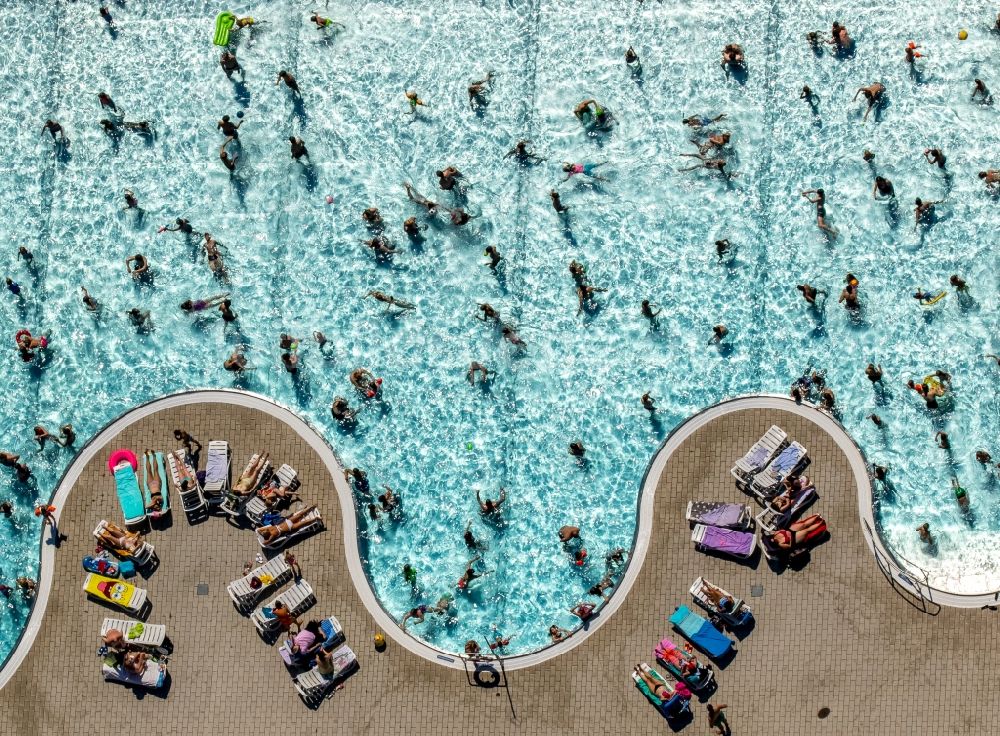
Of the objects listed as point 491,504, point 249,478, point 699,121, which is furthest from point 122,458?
point 699,121

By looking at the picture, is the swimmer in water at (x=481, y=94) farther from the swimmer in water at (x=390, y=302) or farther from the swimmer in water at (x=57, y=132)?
the swimmer in water at (x=57, y=132)

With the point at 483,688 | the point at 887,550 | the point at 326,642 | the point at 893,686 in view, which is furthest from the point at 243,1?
the point at 893,686

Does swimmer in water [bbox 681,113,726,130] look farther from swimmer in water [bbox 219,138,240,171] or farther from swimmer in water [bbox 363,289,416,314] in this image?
swimmer in water [bbox 219,138,240,171]

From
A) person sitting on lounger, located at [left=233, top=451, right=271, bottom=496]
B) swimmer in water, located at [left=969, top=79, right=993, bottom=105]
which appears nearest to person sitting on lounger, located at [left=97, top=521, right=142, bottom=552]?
person sitting on lounger, located at [left=233, top=451, right=271, bottom=496]

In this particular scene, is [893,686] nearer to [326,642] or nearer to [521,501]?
[521,501]

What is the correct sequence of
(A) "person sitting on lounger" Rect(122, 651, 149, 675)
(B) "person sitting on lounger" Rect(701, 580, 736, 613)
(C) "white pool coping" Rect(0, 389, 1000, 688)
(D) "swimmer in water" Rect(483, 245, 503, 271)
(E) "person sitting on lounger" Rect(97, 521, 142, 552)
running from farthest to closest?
(D) "swimmer in water" Rect(483, 245, 503, 271)
(E) "person sitting on lounger" Rect(97, 521, 142, 552)
(C) "white pool coping" Rect(0, 389, 1000, 688)
(A) "person sitting on lounger" Rect(122, 651, 149, 675)
(B) "person sitting on lounger" Rect(701, 580, 736, 613)

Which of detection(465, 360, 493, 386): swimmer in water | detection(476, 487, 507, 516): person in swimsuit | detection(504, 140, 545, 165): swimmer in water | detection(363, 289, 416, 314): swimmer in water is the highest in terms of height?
detection(504, 140, 545, 165): swimmer in water

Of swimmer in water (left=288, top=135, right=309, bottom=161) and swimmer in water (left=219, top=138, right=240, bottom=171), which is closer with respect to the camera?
swimmer in water (left=288, top=135, right=309, bottom=161)
